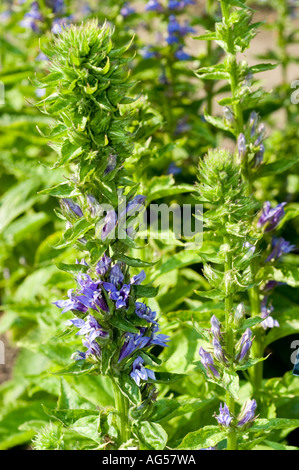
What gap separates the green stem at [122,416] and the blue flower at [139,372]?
0.16 meters

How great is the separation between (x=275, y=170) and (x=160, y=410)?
0.94 meters

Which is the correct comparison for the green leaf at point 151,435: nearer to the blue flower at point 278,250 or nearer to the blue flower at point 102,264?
the blue flower at point 102,264

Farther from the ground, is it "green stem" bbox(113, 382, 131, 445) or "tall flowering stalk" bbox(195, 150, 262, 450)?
"tall flowering stalk" bbox(195, 150, 262, 450)

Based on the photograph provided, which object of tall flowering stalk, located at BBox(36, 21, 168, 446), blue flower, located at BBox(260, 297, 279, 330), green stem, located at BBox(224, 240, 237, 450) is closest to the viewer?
tall flowering stalk, located at BBox(36, 21, 168, 446)

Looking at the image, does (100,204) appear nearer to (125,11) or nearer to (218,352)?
(218,352)

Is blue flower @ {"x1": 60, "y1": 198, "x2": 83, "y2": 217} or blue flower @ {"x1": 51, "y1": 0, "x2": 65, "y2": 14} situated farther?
blue flower @ {"x1": 51, "y1": 0, "x2": 65, "y2": 14}

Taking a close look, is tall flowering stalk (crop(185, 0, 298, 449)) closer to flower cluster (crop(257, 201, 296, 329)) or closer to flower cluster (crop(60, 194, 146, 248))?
flower cluster (crop(257, 201, 296, 329))

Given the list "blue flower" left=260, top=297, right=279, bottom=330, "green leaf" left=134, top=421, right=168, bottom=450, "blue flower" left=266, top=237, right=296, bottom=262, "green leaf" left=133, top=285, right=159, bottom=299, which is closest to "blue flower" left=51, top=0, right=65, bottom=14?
"blue flower" left=266, top=237, right=296, bottom=262

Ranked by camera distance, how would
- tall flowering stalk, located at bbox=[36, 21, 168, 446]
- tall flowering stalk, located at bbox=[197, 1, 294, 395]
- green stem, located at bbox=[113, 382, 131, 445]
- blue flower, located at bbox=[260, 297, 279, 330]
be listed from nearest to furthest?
tall flowering stalk, located at bbox=[36, 21, 168, 446]
green stem, located at bbox=[113, 382, 131, 445]
tall flowering stalk, located at bbox=[197, 1, 294, 395]
blue flower, located at bbox=[260, 297, 279, 330]

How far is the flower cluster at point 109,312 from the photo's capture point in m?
1.58

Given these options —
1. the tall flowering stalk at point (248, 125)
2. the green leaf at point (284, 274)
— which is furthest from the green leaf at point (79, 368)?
the green leaf at point (284, 274)

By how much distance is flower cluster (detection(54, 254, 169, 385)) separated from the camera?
1.58 meters
